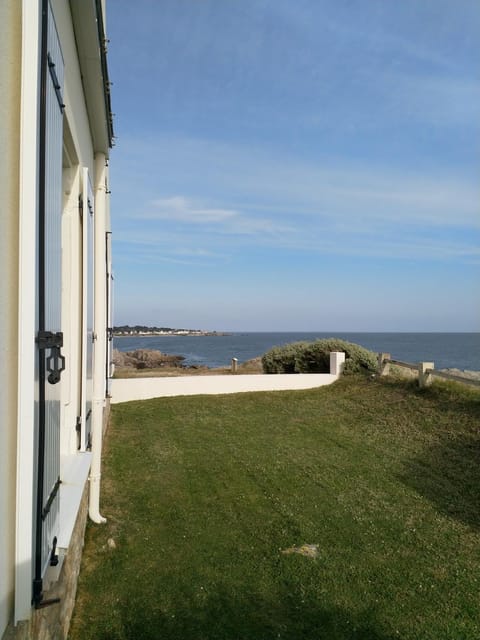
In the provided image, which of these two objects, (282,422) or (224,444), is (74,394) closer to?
(224,444)

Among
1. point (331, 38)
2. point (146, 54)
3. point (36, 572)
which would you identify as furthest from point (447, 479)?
point (146, 54)

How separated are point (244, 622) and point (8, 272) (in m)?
2.70

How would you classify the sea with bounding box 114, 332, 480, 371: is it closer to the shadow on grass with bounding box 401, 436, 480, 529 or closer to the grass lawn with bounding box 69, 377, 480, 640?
the shadow on grass with bounding box 401, 436, 480, 529

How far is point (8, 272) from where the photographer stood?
4.61 ft

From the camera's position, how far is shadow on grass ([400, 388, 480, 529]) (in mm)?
5043

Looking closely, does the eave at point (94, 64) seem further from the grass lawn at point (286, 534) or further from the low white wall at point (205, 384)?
the low white wall at point (205, 384)

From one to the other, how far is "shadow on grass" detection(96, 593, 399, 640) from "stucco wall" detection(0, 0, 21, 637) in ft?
5.83

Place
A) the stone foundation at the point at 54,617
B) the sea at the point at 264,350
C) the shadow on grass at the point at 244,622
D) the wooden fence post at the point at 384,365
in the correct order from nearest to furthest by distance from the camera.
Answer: the stone foundation at the point at 54,617
the shadow on grass at the point at 244,622
the wooden fence post at the point at 384,365
the sea at the point at 264,350

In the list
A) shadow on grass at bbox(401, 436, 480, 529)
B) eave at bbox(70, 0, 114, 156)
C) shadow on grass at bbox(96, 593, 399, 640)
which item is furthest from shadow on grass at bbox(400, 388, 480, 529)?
eave at bbox(70, 0, 114, 156)

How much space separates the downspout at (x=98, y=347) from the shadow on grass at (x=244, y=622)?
1.36 metres

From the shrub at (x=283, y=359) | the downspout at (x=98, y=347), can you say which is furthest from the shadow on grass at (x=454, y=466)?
the shrub at (x=283, y=359)

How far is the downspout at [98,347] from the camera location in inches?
164

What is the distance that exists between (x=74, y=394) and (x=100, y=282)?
137 centimetres

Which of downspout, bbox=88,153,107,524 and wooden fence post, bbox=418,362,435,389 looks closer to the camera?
downspout, bbox=88,153,107,524
